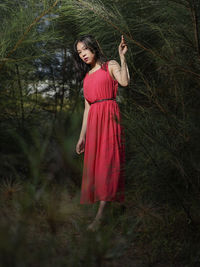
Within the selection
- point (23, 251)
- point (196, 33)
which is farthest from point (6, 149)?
point (23, 251)

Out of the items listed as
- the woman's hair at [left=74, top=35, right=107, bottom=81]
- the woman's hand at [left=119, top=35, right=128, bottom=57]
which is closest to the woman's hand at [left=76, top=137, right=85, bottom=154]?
the woman's hair at [left=74, top=35, right=107, bottom=81]

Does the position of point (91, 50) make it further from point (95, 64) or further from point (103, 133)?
point (103, 133)

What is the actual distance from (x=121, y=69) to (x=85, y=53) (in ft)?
0.91

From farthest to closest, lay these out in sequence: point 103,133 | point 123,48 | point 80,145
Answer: point 80,145 → point 103,133 → point 123,48

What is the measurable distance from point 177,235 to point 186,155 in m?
0.40

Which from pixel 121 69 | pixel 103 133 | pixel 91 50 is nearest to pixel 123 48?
pixel 121 69

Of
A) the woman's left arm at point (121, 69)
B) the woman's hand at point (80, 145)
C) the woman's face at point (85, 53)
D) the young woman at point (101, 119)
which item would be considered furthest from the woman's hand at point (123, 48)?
the woman's hand at point (80, 145)

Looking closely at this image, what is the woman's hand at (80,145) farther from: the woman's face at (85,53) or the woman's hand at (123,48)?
the woman's hand at (123,48)

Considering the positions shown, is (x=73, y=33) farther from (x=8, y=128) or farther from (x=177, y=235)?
(x=177, y=235)

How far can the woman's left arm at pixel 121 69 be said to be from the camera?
116 cm

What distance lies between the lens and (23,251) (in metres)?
0.35

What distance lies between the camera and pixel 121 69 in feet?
4.05

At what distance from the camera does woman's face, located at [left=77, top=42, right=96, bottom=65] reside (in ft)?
4.64

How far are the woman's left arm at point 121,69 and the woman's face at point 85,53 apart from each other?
123mm
